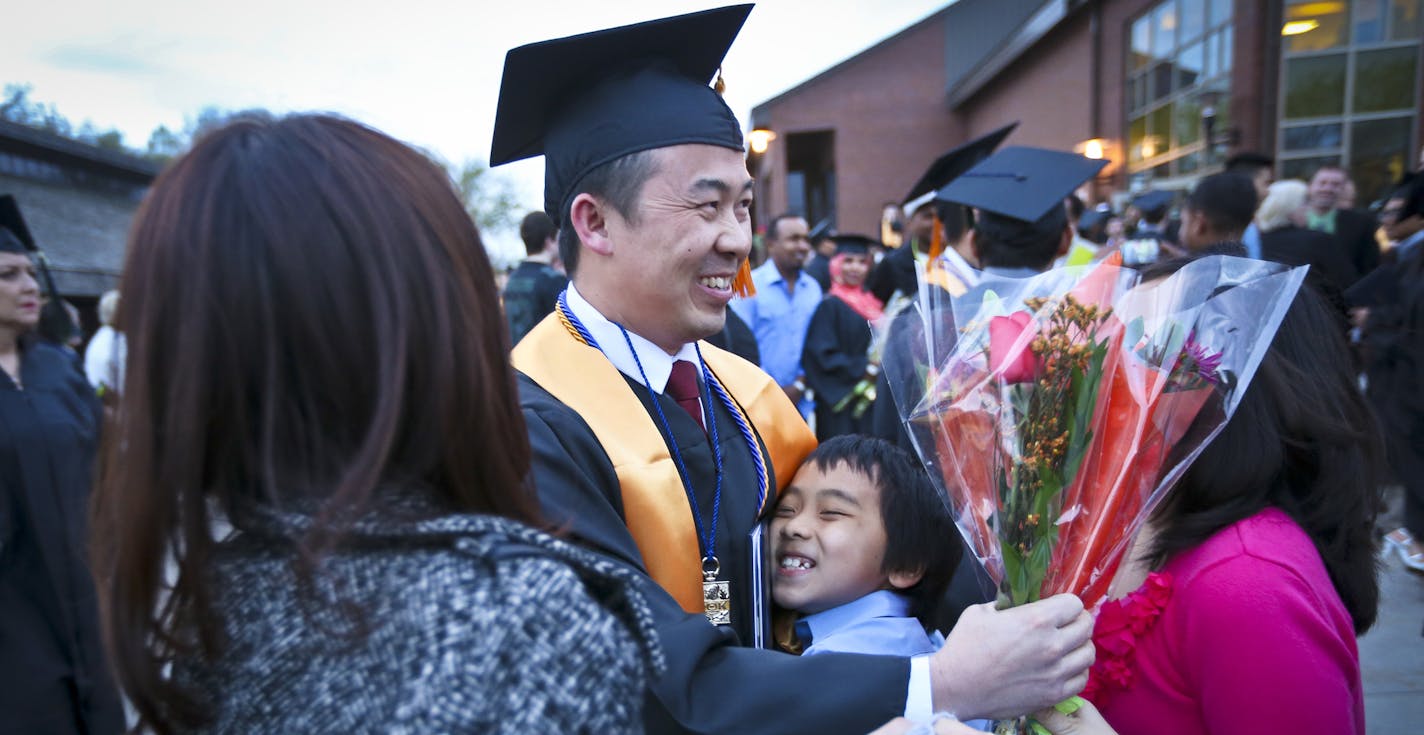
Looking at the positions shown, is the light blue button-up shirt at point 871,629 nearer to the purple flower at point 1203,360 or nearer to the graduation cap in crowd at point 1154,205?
the purple flower at point 1203,360

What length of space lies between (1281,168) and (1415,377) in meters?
7.64

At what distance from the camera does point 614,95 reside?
181 cm

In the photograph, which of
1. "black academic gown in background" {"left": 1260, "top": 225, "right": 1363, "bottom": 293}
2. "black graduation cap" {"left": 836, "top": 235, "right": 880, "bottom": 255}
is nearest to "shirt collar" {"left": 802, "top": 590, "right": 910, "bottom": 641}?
"black academic gown in background" {"left": 1260, "top": 225, "right": 1363, "bottom": 293}

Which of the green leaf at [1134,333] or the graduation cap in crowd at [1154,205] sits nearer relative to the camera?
the green leaf at [1134,333]

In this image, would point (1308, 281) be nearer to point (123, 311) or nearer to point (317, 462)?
point (317, 462)

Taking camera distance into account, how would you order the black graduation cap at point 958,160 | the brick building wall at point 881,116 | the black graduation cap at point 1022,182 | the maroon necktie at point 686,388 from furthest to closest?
the brick building wall at point 881,116 < the black graduation cap at point 958,160 < the black graduation cap at point 1022,182 < the maroon necktie at point 686,388

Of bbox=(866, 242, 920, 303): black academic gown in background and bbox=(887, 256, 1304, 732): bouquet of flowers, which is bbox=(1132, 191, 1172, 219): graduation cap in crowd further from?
bbox=(887, 256, 1304, 732): bouquet of flowers

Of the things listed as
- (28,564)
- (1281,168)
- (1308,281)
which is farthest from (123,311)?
(1281,168)

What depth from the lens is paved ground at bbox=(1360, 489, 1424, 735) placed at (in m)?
3.41

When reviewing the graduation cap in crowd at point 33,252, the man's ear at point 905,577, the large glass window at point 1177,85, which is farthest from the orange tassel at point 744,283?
the large glass window at point 1177,85

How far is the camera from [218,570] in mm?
866

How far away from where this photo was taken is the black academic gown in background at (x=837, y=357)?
6398 mm

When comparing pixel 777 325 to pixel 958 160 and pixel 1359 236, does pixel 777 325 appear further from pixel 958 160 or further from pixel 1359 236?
pixel 1359 236

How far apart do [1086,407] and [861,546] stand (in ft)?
→ 1.97
